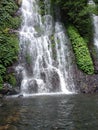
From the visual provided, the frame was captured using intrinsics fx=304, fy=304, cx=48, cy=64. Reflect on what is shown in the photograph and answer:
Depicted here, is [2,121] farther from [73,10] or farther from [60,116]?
[73,10]

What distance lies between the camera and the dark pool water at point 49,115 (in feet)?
35.5

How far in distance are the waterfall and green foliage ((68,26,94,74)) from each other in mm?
536

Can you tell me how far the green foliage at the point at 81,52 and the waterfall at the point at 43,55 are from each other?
0.54 m

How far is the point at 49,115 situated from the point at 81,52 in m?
Result: 11.6

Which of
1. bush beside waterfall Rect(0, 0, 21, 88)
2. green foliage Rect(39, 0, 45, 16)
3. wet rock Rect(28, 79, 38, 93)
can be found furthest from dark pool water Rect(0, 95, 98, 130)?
green foliage Rect(39, 0, 45, 16)

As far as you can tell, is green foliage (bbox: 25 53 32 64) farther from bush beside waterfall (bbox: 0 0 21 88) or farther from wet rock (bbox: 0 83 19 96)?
wet rock (bbox: 0 83 19 96)

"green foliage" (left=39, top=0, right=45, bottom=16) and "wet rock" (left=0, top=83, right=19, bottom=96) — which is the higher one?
"green foliage" (left=39, top=0, right=45, bottom=16)

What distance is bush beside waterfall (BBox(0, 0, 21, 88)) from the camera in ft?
66.8

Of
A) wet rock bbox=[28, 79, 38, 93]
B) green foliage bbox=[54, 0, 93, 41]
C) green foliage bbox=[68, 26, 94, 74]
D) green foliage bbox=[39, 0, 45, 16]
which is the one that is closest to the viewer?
wet rock bbox=[28, 79, 38, 93]

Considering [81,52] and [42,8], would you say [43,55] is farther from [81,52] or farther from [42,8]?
[42,8]

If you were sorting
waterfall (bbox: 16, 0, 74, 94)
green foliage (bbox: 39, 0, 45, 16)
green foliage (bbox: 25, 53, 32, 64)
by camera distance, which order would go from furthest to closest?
green foliage (bbox: 39, 0, 45, 16), green foliage (bbox: 25, 53, 32, 64), waterfall (bbox: 16, 0, 74, 94)

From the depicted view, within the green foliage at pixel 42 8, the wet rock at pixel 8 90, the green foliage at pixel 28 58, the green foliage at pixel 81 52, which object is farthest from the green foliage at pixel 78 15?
the wet rock at pixel 8 90

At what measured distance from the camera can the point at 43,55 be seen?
2264 centimetres

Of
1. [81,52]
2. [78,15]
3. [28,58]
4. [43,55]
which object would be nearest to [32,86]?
[28,58]
